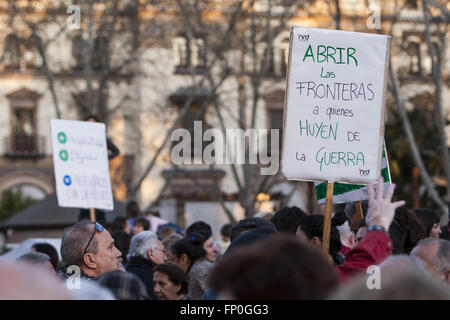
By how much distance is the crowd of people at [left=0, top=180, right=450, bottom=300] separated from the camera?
265 cm

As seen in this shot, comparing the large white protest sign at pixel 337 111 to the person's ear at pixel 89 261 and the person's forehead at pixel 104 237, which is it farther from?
the person's ear at pixel 89 261

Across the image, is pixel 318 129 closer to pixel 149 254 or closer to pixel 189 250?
pixel 149 254

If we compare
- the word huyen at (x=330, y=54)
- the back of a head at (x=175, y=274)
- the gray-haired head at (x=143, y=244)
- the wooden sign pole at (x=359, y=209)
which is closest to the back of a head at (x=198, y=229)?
the gray-haired head at (x=143, y=244)

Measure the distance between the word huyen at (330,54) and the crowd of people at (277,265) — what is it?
1.00m

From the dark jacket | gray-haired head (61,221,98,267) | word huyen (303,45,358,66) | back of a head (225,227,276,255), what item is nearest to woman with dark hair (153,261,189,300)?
the dark jacket

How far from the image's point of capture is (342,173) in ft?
18.5

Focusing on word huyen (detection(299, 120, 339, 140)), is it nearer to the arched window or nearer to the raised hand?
the raised hand

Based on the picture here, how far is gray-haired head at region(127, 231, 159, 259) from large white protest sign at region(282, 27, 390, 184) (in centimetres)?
249

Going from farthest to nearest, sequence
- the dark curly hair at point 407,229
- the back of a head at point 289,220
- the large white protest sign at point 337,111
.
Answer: the back of a head at point 289,220, the large white protest sign at point 337,111, the dark curly hair at point 407,229

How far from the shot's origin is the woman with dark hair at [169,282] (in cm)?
658

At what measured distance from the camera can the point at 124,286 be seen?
342 centimetres
